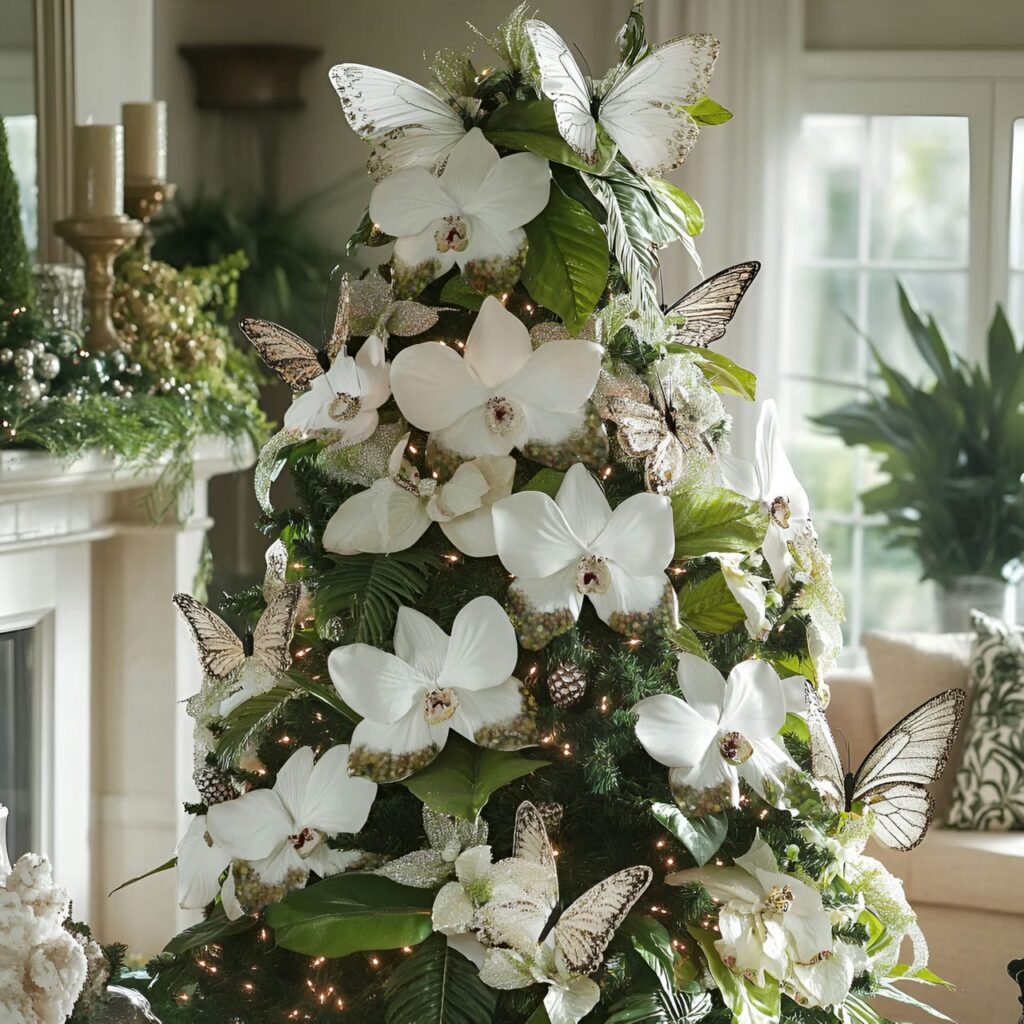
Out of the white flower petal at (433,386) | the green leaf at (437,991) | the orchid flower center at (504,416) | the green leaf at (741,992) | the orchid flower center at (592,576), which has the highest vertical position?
Result: the white flower petal at (433,386)

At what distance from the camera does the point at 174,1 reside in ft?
13.4

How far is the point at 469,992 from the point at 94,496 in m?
2.14

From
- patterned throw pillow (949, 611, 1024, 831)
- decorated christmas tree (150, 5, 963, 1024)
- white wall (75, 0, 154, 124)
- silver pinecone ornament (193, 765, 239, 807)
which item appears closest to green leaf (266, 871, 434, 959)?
decorated christmas tree (150, 5, 963, 1024)

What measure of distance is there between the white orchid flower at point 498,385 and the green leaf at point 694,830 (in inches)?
9.9

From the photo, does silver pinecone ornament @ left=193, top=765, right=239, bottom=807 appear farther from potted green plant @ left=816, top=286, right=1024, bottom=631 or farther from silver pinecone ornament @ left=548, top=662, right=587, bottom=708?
potted green plant @ left=816, top=286, right=1024, bottom=631

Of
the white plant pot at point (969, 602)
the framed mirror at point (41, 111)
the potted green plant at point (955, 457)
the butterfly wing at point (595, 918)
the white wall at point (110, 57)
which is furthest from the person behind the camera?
the potted green plant at point (955, 457)

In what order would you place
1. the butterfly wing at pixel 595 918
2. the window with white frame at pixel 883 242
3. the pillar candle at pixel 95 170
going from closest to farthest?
the butterfly wing at pixel 595 918
the pillar candle at pixel 95 170
the window with white frame at pixel 883 242

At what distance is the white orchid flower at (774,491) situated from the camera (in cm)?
100

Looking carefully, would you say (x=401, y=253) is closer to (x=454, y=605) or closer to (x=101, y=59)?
(x=454, y=605)

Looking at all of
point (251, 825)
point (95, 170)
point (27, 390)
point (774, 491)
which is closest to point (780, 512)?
point (774, 491)

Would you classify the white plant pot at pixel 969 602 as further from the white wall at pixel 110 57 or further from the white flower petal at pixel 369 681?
the white flower petal at pixel 369 681

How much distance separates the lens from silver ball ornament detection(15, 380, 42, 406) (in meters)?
2.33

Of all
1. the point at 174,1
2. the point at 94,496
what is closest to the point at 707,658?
the point at 94,496

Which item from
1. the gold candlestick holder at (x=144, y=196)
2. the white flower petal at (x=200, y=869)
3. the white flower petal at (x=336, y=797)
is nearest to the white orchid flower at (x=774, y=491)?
the white flower petal at (x=336, y=797)
